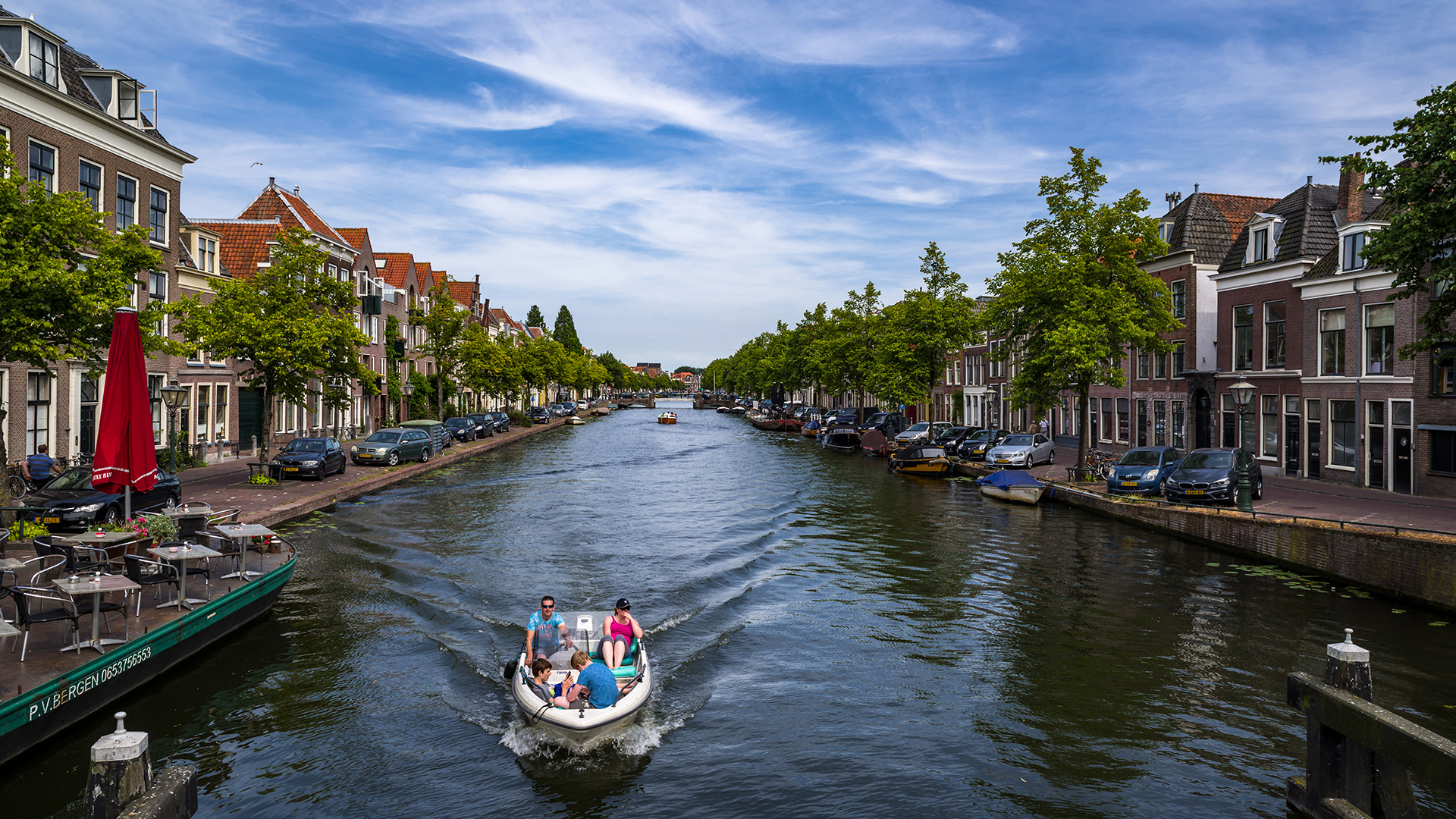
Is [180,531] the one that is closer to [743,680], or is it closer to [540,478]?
[743,680]

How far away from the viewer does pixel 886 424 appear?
61781mm

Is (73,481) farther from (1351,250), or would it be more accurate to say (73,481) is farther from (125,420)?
(1351,250)

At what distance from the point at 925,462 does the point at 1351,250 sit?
18893 millimetres

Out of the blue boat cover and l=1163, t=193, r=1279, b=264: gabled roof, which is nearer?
the blue boat cover

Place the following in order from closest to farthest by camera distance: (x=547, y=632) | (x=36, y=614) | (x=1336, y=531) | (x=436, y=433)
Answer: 1. (x=36, y=614)
2. (x=547, y=632)
3. (x=1336, y=531)
4. (x=436, y=433)

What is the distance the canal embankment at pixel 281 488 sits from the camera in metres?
24.6

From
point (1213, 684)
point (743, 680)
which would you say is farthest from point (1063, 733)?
point (743, 680)

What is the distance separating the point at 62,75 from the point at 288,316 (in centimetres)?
1121

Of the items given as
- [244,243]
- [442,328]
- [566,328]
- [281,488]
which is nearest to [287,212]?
[244,243]

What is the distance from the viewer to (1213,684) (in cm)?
1288

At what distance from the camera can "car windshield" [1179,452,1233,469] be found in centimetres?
2612

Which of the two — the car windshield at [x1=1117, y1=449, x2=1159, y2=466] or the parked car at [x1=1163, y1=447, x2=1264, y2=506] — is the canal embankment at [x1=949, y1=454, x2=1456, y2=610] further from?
the car windshield at [x1=1117, y1=449, x2=1159, y2=466]

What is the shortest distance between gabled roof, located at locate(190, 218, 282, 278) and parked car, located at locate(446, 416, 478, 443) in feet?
52.1

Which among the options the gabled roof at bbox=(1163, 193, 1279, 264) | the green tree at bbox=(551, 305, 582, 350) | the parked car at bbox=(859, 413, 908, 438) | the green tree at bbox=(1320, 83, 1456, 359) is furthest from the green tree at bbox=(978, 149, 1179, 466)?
the green tree at bbox=(551, 305, 582, 350)
